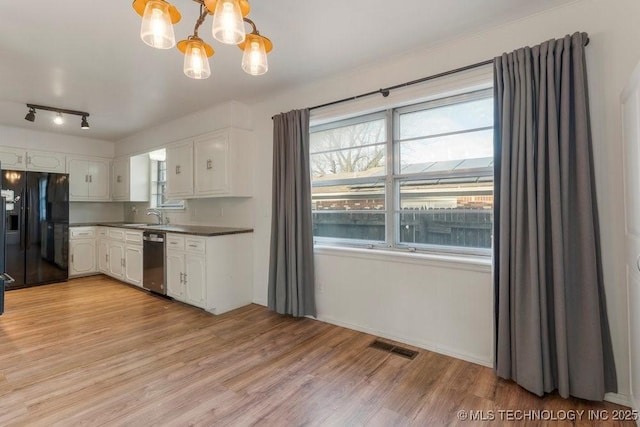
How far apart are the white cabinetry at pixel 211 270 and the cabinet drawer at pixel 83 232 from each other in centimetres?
244

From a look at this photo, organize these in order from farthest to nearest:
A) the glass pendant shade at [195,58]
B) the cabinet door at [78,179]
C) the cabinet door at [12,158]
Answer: the cabinet door at [78,179] < the cabinet door at [12,158] < the glass pendant shade at [195,58]

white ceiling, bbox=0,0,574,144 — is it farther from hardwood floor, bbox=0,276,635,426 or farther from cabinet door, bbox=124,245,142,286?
hardwood floor, bbox=0,276,635,426

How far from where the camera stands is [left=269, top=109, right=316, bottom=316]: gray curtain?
3.18 metres

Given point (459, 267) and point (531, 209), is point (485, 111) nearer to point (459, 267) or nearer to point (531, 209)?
point (531, 209)

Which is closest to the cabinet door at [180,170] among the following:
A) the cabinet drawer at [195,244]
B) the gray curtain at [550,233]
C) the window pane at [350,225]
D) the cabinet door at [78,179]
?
the cabinet drawer at [195,244]

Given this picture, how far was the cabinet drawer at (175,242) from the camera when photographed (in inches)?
147

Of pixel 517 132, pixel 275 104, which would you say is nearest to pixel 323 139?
pixel 275 104

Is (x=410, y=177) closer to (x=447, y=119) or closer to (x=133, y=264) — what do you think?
(x=447, y=119)

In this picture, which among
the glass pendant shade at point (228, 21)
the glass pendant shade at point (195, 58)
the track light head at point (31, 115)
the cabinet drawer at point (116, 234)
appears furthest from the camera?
the cabinet drawer at point (116, 234)

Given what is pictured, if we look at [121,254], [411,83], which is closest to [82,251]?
[121,254]

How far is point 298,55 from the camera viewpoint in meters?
2.62

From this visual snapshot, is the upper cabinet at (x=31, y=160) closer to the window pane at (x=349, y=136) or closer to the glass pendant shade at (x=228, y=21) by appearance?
the window pane at (x=349, y=136)

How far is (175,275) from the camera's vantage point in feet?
12.6

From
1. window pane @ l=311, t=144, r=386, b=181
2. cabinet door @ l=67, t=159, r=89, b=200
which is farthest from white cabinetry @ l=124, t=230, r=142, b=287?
window pane @ l=311, t=144, r=386, b=181
